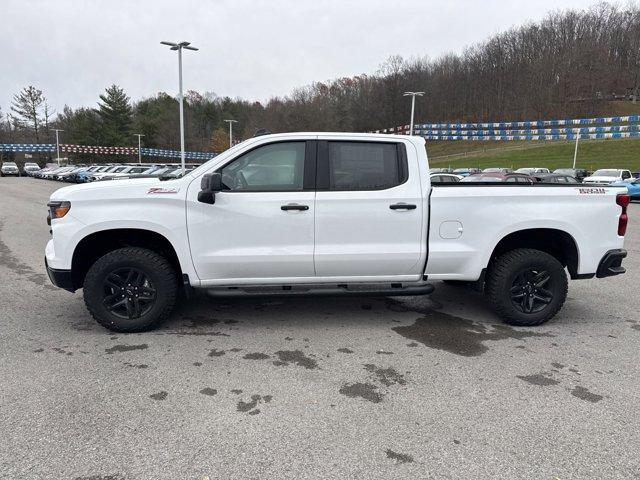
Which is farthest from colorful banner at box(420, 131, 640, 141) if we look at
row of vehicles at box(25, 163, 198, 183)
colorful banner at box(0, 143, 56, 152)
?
colorful banner at box(0, 143, 56, 152)

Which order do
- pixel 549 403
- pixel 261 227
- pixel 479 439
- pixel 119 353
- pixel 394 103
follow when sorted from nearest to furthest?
pixel 479 439 → pixel 549 403 → pixel 119 353 → pixel 261 227 → pixel 394 103

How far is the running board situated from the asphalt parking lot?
42cm

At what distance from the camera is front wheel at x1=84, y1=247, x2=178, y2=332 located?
14.9ft

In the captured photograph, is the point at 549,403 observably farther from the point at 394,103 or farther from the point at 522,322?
the point at 394,103

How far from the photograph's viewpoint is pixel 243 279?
466 centimetres

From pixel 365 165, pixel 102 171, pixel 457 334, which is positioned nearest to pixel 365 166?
pixel 365 165

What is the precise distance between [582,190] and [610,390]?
2.14 meters

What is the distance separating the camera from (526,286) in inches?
195

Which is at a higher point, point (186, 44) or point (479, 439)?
point (186, 44)

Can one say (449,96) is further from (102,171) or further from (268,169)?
(268,169)

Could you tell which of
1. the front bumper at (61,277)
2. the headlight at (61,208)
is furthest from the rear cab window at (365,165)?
the front bumper at (61,277)

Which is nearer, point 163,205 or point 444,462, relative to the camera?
point 444,462

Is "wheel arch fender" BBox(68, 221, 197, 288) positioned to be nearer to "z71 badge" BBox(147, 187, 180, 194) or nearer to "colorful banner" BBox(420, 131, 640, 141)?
"z71 badge" BBox(147, 187, 180, 194)

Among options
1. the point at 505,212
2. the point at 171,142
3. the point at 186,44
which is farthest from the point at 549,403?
the point at 171,142
